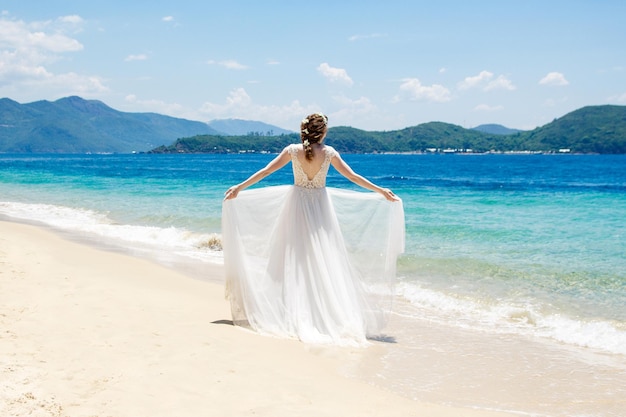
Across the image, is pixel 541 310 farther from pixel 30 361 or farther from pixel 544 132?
pixel 544 132

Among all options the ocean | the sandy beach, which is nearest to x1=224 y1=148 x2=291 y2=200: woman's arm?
the sandy beach

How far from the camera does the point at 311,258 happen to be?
682 centimetres

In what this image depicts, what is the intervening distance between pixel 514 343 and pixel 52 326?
17.6ft

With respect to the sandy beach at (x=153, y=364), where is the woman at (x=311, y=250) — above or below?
above

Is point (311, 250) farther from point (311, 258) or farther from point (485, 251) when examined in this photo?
point (485, 251)

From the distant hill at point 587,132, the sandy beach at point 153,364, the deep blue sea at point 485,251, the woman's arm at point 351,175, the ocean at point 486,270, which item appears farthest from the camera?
the distant hill at point 587,132

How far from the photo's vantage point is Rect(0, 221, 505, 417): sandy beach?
4.33m

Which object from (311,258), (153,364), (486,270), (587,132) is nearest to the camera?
(153,364)

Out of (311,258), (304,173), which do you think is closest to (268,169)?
(304,173)

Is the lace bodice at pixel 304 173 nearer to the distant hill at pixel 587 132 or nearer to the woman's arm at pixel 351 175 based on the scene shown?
the woman's arm at pixel 351 175

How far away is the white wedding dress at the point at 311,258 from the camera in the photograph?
6699 millimetres

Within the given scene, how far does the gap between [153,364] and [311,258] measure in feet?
7.77

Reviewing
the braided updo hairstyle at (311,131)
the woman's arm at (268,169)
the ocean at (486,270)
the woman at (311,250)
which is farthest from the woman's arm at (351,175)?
the ocean at (486,270)

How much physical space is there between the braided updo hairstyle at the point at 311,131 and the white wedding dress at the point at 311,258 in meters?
0.17
